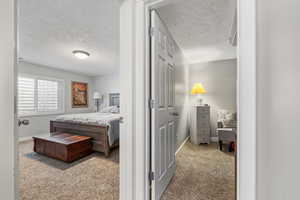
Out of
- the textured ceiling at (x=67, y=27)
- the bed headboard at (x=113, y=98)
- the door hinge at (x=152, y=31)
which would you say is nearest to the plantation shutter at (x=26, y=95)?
the textured ceiling at (x=67, y=27)

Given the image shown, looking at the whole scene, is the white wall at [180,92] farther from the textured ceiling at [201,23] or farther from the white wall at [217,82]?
the white wall at [217,82]

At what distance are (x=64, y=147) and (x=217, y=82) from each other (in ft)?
13.6

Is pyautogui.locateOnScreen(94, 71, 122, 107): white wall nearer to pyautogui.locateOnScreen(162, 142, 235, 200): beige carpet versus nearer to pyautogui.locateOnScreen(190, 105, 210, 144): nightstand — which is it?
pyautogui.locateOnScreen(190, 105, 210, 144): nightstand

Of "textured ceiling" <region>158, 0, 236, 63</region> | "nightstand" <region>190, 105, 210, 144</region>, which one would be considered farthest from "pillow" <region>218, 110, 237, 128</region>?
"textured ceiling" <region>158, 0, 236, 63</region>

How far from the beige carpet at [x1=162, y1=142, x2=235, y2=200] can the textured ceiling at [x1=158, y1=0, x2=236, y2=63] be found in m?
2.29

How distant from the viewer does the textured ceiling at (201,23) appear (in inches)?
58.8

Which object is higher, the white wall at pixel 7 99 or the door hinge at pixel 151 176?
the white wall at pixel 7 99

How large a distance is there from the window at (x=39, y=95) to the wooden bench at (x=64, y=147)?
183 cm

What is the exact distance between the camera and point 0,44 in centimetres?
53

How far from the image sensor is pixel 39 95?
4023mm

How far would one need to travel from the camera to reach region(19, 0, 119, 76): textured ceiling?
1541 mm

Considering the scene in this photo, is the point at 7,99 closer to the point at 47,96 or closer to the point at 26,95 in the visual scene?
the point at 26,95
